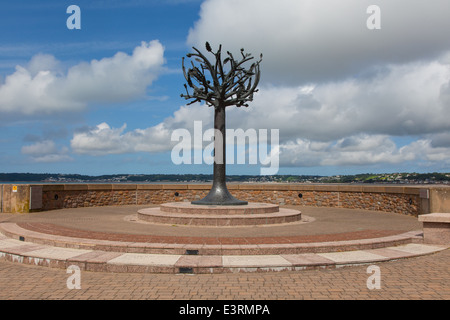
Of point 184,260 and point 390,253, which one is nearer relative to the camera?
point 184,260

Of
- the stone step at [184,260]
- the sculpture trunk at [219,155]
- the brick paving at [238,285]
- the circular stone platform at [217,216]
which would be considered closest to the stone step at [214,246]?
the stone step at [184,260]

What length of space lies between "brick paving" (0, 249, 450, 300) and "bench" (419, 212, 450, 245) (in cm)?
202

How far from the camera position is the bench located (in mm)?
8203

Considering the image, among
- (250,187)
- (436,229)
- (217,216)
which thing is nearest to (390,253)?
(436,229)

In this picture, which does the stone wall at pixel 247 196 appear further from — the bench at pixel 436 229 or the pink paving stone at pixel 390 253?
the pink paving stone at pixel 390 253

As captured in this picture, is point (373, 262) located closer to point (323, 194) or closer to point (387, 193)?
point (387, 193)

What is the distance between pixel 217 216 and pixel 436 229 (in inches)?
223

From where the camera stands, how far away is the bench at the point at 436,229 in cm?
820

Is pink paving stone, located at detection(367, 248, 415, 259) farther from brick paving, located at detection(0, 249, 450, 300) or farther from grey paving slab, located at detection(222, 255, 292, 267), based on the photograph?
grey paving slab, located at detection(222, 255, 292, 267)

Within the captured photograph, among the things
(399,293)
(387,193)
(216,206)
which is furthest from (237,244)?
(387,193)

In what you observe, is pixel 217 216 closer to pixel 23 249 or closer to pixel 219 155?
pixel 219 155

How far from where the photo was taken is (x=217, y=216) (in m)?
10.8

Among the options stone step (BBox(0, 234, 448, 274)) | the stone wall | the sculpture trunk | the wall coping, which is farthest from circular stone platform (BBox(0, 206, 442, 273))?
the wall coping
